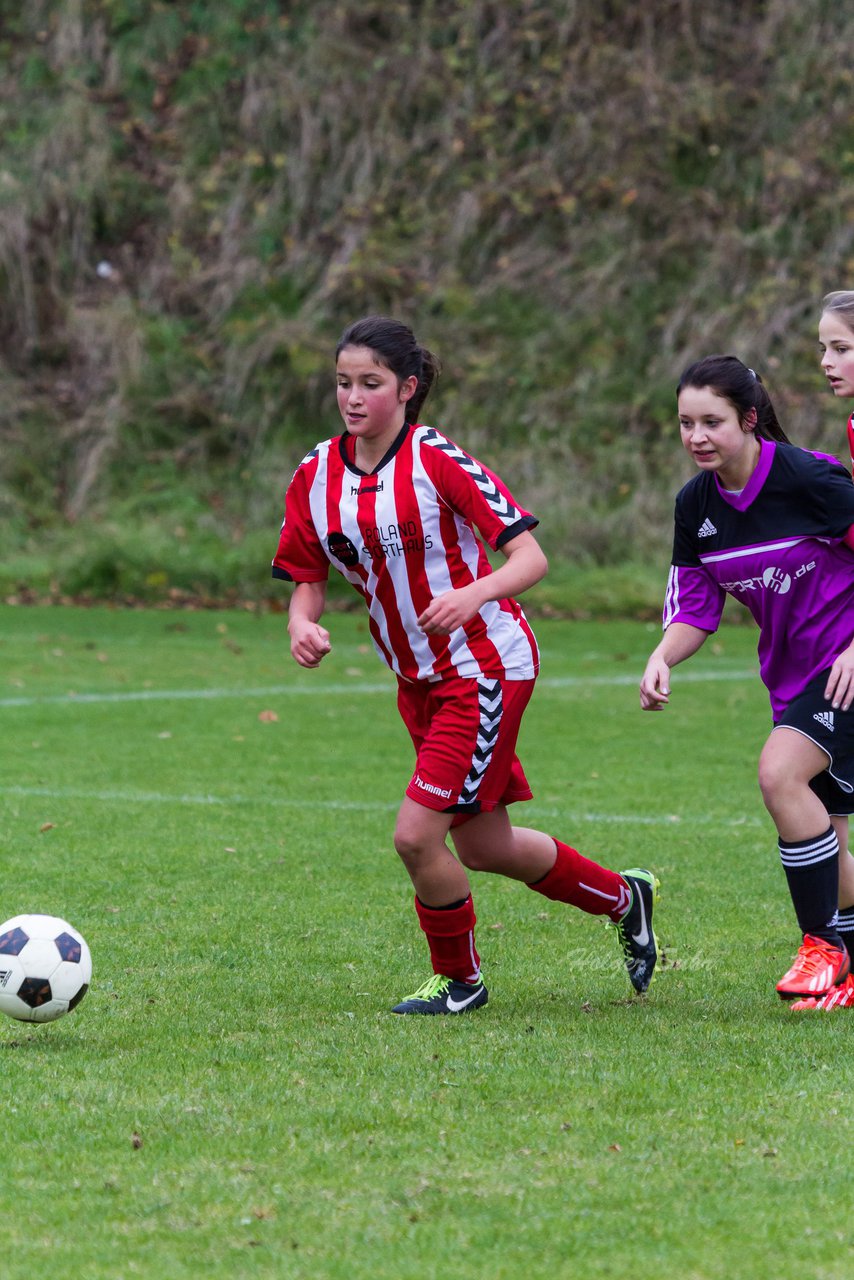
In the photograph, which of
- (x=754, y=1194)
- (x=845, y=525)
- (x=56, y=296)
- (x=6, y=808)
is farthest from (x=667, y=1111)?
(x=56, y=296)

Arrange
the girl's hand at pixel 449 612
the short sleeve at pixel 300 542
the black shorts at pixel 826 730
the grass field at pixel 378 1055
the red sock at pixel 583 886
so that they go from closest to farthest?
the grass field at pixel 378 1055, the girl's hand at pixel 449 612, the black shorts at pixel 826 730, the short sleeve at pixel 300 542, the red sock at pixel 583 886

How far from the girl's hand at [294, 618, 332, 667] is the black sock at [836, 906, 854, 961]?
1.62 metres

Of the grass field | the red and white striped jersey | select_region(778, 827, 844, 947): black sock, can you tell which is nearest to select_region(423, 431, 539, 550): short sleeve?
the red and white striped jersey

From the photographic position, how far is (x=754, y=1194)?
3.03 meters

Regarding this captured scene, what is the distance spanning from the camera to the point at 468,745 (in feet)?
14.9

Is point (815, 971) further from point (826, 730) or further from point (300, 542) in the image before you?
point (300, 542)

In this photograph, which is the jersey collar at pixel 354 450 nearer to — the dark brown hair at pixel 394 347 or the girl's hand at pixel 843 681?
the dark brown hair at pixel 394 347

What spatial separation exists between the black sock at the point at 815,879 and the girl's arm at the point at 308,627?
1.31 meters

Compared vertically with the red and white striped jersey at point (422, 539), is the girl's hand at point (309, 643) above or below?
below

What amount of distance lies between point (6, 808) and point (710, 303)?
14.5 m

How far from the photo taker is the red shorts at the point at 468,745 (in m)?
4.53

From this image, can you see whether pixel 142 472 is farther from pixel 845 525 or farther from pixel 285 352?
pixel 845 525

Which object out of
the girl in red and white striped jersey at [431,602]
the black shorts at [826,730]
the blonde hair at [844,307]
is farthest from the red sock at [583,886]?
the blonde hair at [844,307]

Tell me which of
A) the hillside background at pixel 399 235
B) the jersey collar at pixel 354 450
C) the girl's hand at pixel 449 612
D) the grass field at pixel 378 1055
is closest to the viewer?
the grass field at pixel 378 1055
